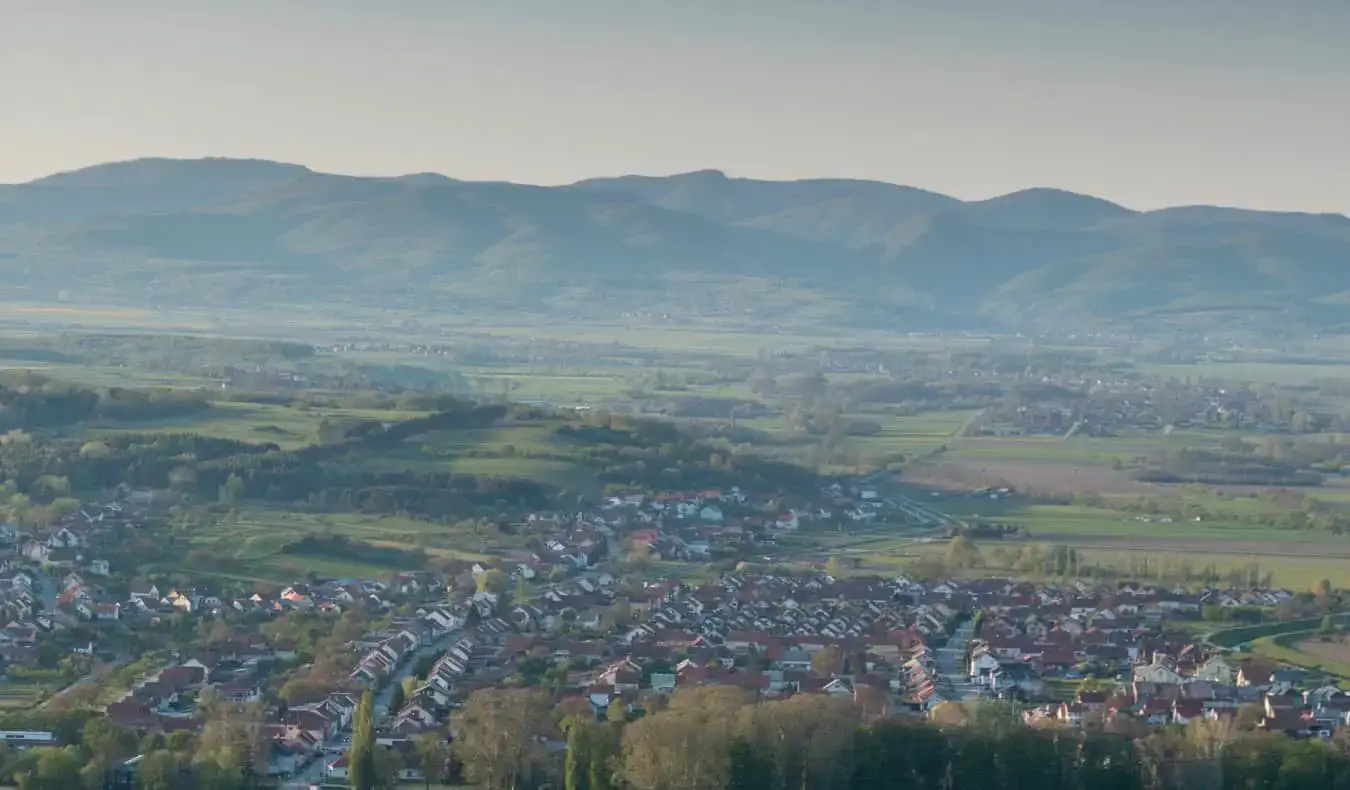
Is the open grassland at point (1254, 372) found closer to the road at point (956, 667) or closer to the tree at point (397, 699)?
the road at point (956, 667)

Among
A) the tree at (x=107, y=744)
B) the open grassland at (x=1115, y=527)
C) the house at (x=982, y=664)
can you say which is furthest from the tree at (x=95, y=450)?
the tree at (x=107, y=744)

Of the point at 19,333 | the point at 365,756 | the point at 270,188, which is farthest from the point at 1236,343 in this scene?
the point at 365,756

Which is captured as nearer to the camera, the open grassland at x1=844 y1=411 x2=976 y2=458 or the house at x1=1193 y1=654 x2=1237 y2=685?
the house at x1=1193 y1=654 x2=1237 y2=685

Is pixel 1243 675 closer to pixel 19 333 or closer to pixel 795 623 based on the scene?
pixel 795 623

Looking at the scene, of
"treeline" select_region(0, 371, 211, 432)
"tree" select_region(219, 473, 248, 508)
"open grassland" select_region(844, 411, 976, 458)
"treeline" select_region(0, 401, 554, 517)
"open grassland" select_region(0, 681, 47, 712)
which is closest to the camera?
"open grassland" select_region(0, 681, 47, 712)

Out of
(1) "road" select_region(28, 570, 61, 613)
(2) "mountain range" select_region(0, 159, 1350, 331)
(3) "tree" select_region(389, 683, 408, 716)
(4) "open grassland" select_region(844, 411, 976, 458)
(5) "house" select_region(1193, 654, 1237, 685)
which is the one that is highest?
(2) "mountain range" select_region(0, 159, 1350, 331)

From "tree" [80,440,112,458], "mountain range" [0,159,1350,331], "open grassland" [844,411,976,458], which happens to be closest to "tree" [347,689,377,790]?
"tree" [80,440,112,458]

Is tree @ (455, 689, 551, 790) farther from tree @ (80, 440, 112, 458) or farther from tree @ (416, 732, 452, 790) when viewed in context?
tree @ (80, 440, 112, 458)
